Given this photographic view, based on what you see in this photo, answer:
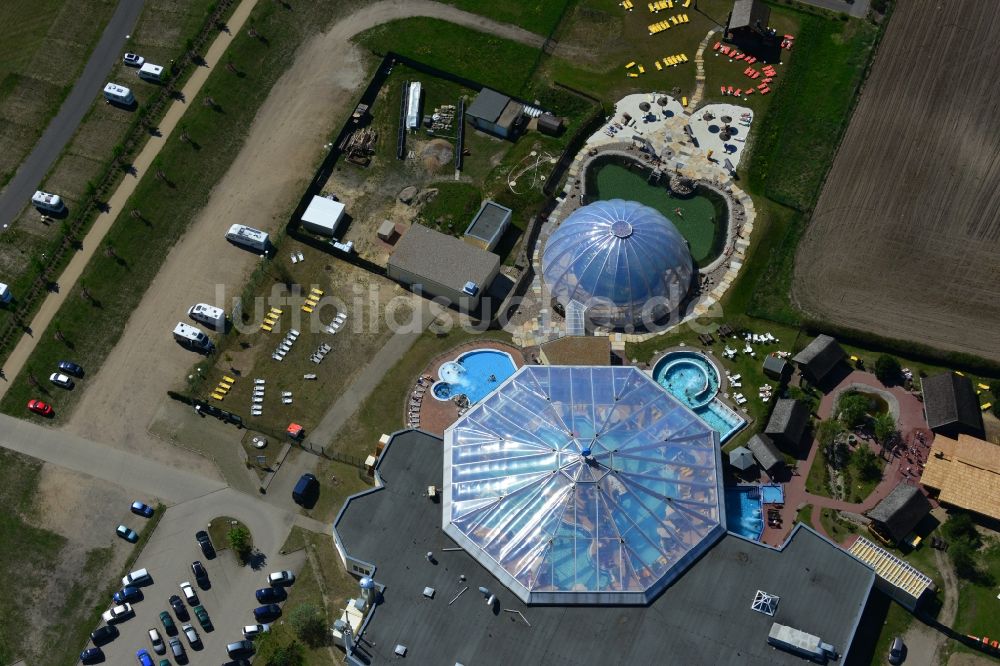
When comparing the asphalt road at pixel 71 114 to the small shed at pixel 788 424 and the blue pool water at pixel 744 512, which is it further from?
the small shed at pixel 788 424

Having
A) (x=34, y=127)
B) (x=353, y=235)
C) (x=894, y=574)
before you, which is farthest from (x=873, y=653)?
(x=34, y=127)

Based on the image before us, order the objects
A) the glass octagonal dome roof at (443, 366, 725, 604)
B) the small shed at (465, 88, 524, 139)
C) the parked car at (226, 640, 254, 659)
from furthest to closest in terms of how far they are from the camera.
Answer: the small shed at (465, 88, 524, 139)
the parked car at (226, 640, 254, 659)
the glass octagonal dome roof at (443, 366, 725, 604)

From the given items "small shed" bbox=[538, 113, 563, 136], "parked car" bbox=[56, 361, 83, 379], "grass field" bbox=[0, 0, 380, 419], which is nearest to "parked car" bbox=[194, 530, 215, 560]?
"grass field" bbox=[0, 0, 380, 419]

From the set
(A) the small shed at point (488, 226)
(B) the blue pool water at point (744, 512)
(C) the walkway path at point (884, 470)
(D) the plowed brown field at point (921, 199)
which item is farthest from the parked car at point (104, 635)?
(D) the plowed brown field at point (921, 199)

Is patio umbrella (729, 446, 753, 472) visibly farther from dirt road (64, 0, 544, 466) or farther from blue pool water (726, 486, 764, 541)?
dirt road (64, 0, 544, 466)

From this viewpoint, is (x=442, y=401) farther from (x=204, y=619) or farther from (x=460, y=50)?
(x=460, y=50)

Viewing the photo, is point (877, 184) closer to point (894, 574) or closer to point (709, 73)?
point (709, 73)
